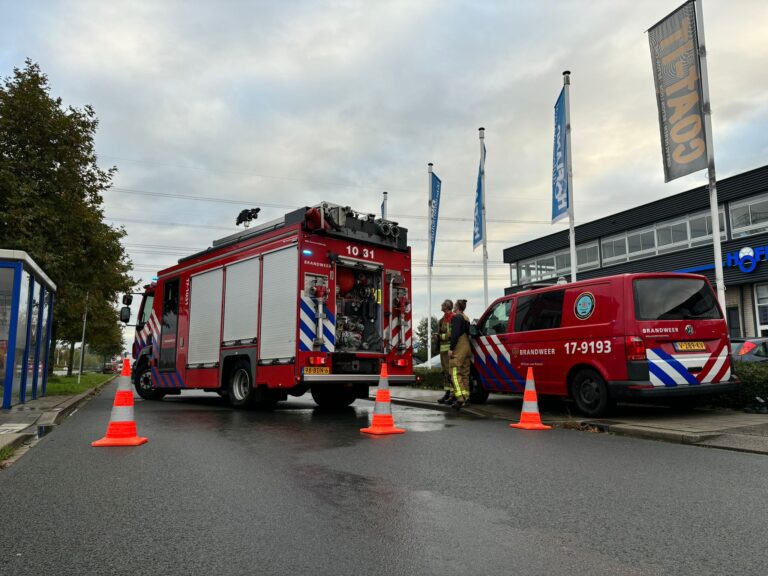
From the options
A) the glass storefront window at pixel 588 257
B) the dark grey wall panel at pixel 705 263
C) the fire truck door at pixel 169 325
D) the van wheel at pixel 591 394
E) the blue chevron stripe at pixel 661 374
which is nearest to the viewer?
the blue chevron stripe at pixel 661 374

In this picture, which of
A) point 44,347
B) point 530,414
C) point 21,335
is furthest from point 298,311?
point 44,347

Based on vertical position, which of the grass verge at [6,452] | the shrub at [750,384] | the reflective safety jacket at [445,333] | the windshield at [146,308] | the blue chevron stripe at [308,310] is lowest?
the grass verge at [6,452]

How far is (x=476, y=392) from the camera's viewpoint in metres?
11.2

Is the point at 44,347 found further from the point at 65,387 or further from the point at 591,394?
the point at 591,394

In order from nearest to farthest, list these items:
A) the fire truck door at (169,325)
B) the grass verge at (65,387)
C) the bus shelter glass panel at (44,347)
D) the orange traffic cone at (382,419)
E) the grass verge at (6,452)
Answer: the grass verge at (6,452), the orange traffic cone at (382,419), the fire truck door at (169,325), the bus shelter glass panel at (44,347), the grass verge at (65,387)

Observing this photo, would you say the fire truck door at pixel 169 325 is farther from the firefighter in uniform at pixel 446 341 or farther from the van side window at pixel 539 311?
the van side window at pixel 539 311

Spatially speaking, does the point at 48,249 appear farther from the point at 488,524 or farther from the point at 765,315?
the point at 765,315

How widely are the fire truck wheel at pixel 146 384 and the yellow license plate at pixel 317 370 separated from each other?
6176 millimetres

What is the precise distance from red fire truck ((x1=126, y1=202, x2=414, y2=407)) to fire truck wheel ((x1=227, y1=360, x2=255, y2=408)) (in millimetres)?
23

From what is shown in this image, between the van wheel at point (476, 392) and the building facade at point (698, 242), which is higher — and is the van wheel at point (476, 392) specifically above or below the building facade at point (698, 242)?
below

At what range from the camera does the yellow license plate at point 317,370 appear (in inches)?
368

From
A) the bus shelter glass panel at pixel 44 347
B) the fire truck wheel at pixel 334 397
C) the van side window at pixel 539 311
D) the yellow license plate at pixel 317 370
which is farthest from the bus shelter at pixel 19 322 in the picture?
the van side window at pixel 539 311

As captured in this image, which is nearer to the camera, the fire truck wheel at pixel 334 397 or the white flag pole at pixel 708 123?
the white flag pole at pixel 708 123

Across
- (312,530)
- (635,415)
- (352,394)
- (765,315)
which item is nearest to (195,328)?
(352,394)
